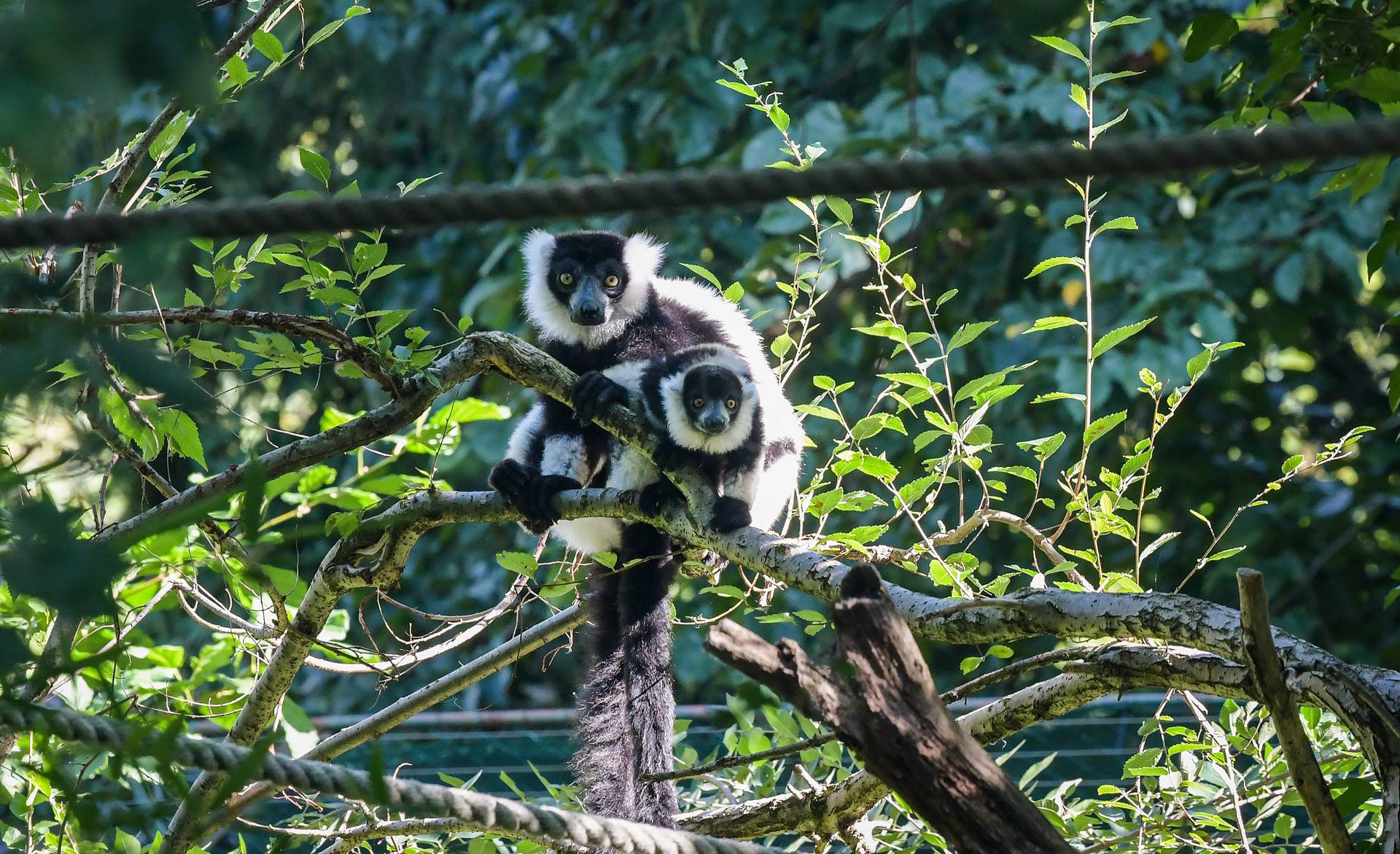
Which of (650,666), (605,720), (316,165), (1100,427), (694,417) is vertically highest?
(316,165)

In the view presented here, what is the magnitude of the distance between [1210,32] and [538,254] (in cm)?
265

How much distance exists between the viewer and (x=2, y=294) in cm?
134

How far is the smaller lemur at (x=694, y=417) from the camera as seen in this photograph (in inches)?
127

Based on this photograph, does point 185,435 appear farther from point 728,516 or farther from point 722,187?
point 722,187

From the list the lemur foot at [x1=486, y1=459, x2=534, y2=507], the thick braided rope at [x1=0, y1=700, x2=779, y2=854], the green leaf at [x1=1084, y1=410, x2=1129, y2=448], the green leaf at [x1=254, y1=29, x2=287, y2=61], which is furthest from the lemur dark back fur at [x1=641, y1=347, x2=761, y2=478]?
the thick braided rope at [x1=0, y1=700, x2=779, y2=854]

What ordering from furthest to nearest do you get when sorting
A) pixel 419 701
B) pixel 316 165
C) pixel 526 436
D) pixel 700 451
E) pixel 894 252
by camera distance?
pixel 894 252 → pixel 526 436 → pixel 700 451 → pixel 419 701 → pixel 316 165

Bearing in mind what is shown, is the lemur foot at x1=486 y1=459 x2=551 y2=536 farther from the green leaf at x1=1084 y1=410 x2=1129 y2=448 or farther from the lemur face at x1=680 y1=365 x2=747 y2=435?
the green leaf at x1=1084 y1=410 x2=1129 y2=448

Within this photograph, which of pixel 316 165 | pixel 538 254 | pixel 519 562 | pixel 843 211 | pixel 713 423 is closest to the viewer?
pixel 316 165

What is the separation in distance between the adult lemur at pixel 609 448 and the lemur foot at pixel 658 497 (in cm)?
12

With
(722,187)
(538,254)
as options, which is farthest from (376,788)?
(538,254)

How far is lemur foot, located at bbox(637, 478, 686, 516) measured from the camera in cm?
293

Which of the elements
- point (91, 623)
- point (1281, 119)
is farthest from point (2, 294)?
point (1281, 119)

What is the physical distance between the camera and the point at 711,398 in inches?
133

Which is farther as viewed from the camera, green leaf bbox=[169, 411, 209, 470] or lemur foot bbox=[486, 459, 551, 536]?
lemur foot bbox=[486, 459, 551, 536]
